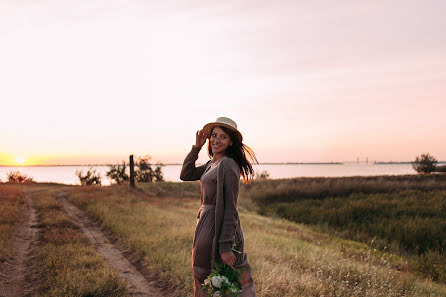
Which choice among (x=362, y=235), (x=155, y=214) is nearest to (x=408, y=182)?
(x=362, y=235)

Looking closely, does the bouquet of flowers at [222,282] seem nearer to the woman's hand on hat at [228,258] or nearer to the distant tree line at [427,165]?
the woman's hand on hat at [228,258]

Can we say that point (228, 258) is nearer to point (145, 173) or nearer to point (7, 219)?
point (7, 219)

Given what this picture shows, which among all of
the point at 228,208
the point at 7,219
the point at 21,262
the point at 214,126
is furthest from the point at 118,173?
the point at 228,208

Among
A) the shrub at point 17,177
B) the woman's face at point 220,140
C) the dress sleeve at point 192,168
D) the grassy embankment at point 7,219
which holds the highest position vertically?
the woman's face at point 220,140

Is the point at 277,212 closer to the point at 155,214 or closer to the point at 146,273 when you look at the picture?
the point at 155,214

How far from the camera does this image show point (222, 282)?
3.25 metres

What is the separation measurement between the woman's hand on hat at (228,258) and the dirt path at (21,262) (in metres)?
4.59

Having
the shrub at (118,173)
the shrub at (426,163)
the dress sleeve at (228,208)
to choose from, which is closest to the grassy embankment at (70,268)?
the dress sleeve at (228,208)

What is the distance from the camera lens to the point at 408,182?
1134 inches

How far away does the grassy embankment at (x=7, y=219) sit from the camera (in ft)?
27.8

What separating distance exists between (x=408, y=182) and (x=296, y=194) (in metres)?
10.1

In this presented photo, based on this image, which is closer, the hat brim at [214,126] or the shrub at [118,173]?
the hat brim at [214,126]

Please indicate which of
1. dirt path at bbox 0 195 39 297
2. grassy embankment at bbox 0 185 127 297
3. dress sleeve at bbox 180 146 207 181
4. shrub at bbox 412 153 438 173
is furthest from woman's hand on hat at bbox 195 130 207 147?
shrub at bbox 412 153 438 173

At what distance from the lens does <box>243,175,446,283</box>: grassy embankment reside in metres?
13.8
